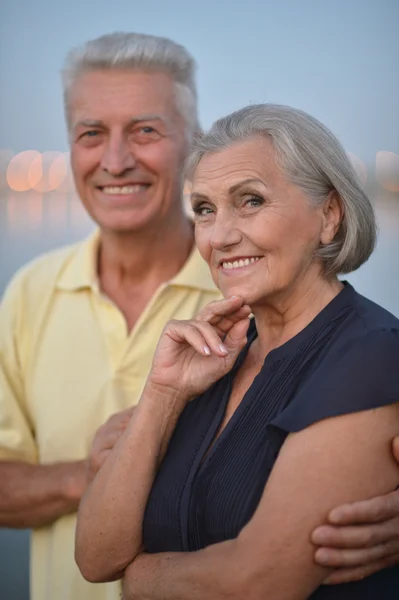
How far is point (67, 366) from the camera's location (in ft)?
8.57

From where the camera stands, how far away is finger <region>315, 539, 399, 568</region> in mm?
1653

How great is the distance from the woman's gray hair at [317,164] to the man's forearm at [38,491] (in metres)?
0.96

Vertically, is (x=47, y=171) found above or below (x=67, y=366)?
above

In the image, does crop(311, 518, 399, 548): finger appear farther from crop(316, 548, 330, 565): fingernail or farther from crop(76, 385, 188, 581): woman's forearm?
crop(76, 385, 188, 581): woman's forearm

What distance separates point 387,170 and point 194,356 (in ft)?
4.98

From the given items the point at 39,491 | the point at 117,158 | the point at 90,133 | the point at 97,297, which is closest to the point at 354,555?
the point at 39,491

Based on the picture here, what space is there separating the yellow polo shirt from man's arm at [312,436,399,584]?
92 centimetres

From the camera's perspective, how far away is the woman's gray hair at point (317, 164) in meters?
1.90

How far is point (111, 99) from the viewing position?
263 cm

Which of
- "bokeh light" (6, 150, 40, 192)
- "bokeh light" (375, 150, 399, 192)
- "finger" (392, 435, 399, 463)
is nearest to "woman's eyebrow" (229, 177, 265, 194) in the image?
"finger" (392, 435, 399, 463)

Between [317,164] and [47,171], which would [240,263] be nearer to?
[317,164]

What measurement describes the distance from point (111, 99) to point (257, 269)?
36.9 inches

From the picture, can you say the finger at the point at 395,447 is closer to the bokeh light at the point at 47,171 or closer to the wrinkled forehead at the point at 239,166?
the wrinkled forehead at the point at 239,166

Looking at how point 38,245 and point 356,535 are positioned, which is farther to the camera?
point 38,245
